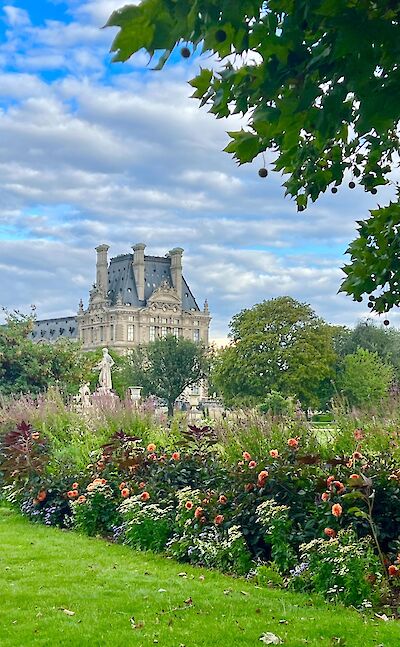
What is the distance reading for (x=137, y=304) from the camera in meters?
103

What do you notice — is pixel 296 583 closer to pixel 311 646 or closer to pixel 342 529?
pixel 342 529

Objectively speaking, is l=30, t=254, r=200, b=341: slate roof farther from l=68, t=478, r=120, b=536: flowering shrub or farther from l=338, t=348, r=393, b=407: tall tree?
l=68, t=478, r=120, b=536: flowering shrub

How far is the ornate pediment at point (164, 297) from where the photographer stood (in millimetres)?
103062

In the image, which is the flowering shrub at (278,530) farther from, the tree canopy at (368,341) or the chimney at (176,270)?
the chimney at (176,270)

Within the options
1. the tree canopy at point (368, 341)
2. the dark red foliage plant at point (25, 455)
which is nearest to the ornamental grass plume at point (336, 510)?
the dark red foliage plant at point (25, 455)

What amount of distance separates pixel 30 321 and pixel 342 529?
1907 centimetres

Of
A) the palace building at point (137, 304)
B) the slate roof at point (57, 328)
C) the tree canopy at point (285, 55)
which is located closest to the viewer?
the tree canopy at point (285, 55)

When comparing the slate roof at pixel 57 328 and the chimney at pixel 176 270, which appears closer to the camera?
the chimney at pixel 176 270

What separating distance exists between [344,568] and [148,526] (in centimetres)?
267

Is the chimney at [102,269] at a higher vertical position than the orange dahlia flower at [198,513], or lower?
higher

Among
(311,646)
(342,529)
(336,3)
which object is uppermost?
(336,3)

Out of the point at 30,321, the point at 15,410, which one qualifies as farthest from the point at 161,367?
the point at 15,410

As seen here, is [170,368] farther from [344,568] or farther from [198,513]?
[344,568]

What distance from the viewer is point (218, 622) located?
5.10 m
